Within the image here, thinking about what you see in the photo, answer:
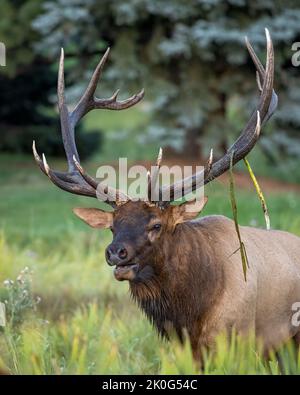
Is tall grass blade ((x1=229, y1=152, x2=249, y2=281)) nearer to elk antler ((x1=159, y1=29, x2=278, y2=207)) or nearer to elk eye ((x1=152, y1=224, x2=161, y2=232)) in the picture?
elk antler ((x1=159, y1=29, x2=278, y2=207))

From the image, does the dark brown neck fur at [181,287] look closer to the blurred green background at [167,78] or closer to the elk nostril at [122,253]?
the elk nostril at [122,253]

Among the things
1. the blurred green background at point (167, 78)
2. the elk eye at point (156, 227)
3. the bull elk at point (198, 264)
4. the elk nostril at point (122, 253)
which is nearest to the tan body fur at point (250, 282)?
the bull elk at point (198, 264)

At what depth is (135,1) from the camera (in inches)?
616

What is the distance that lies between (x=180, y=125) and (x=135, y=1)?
97.9 inches

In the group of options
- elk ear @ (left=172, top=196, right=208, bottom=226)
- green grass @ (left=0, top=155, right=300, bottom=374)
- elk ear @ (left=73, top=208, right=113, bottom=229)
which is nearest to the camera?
green grass @ (left=0, top=155, right=300, bottom=374)

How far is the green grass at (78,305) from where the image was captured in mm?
5277

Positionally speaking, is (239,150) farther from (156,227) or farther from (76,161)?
(76,161)

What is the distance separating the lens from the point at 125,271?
5.49 metres

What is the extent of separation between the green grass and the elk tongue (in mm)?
370

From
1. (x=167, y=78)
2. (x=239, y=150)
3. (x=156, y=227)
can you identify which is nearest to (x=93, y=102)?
(x=239, y=150)

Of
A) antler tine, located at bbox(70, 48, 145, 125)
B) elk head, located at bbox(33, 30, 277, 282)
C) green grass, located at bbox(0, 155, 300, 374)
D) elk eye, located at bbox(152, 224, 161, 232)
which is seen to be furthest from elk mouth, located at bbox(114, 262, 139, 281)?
antler tine, located at bbox(70, 48, 145, 125)

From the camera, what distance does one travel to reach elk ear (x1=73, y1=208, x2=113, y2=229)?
5.93m

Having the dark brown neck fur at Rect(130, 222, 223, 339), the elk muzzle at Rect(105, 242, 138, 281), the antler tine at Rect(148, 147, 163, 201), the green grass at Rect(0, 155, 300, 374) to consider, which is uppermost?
the antler tine at Rect(148, 147, 163, 201)
